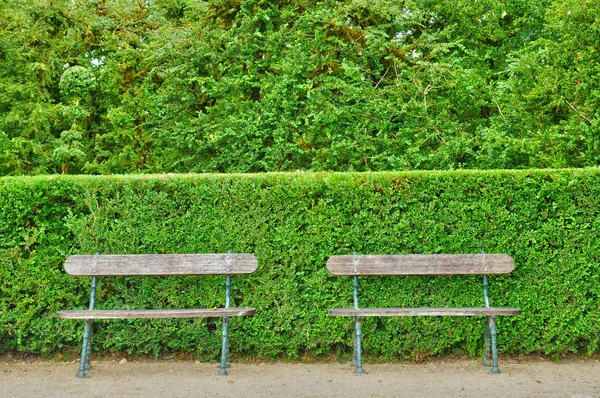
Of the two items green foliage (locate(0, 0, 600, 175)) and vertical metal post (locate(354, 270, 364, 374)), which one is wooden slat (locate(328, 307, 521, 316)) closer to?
vertical metal post (locate(354, 270, 364, 374))

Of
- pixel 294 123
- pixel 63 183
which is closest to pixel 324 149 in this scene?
pixel 294 123

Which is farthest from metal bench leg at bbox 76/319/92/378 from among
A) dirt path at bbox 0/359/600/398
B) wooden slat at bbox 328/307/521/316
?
wooden slat at bbox 328/307/521/316

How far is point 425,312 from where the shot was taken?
6.31 m

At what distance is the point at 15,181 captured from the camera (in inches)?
272

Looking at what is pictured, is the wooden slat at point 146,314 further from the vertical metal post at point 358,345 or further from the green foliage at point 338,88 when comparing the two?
the green foliage at point 338,88

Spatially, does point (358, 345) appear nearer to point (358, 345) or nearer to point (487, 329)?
point (358, 345)

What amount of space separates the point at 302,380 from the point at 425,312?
1310 mm

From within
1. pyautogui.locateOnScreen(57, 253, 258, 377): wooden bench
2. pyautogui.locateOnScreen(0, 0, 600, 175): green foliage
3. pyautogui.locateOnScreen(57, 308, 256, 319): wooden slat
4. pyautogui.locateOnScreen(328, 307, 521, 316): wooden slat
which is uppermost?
pyautogui.locateOnScreen(0, 0, 600, 175): green foliage

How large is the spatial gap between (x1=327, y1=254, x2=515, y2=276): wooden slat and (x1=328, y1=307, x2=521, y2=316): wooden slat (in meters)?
0.43

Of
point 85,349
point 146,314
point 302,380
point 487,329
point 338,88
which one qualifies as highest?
point 338,88

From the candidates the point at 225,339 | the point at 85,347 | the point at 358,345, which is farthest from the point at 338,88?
the point at 85,347

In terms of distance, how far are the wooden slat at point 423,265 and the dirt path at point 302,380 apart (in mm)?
962

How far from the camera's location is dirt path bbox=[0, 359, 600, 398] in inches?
223

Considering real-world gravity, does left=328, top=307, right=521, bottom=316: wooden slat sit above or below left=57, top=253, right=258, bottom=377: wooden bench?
below
